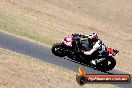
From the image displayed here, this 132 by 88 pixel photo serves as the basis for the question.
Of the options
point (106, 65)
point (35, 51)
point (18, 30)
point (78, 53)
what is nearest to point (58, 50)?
point (78, 53)

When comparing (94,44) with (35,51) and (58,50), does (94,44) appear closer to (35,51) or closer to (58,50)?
(58,50)

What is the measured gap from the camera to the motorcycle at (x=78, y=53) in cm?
2469

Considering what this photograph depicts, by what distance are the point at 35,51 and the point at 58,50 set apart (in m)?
2.23

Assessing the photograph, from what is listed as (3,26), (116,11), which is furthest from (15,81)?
(116,11)

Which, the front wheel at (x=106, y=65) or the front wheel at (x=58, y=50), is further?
the front wheel at (x=106, y=65)

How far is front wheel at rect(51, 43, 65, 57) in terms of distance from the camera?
24.7 m

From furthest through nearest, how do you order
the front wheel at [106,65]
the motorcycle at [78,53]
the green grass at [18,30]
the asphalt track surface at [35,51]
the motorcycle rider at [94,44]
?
1. the green grass at [18,30]
2. the front wheel at [106,65]
3. the asphalt track surface at [35,51]
4. the motorcycle at [78,53]
5. the motorcycle rider at [94,44]

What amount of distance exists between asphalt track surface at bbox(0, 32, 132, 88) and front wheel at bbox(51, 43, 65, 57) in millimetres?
347

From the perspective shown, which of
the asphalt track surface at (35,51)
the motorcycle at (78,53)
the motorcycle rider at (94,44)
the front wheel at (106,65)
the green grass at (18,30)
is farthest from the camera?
the green grass at (18,30)

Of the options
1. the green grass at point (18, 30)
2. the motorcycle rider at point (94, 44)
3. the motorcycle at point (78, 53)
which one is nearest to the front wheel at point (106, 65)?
the motorcycle at point (78, 53)

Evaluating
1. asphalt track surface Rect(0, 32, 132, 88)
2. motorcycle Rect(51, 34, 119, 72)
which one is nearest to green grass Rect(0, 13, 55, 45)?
asphalt track surface Rect(0, 32, 132, 88)

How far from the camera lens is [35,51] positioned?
2641cm

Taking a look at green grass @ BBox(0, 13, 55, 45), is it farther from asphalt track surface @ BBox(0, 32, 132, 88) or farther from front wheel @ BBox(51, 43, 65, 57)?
front wheel @ BBox(51, 43, 65, 57)

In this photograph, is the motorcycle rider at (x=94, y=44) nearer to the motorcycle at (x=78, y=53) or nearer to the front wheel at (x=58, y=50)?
the motorcycle at (x=78, y=53)
